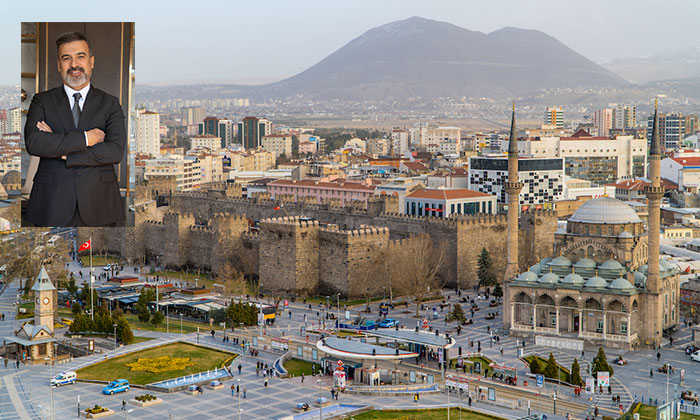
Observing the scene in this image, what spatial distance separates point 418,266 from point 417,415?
58.3 ft

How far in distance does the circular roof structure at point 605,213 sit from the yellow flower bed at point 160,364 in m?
19.0

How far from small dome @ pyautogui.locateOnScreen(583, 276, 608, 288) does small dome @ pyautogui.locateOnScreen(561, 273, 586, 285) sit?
1.17 feet

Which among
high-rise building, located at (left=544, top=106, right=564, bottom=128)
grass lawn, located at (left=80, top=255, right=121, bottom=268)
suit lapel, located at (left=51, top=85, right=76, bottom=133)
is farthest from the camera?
high-rise building, located at (left=544, top=106, right=564, bottom=128)

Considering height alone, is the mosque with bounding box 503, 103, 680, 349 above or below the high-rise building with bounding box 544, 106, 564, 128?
below

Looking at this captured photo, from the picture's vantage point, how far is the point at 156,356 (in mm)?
39562

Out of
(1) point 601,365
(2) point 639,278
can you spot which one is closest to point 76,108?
(1) point 601,365

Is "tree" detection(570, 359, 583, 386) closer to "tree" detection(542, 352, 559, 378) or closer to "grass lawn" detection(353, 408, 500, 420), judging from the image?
"tree" detection(542, 352, 559, 378)

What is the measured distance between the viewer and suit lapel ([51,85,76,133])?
88.9 ft

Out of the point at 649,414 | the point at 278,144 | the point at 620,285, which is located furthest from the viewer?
the point at 278,144

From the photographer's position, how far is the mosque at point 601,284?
41344 millimetres

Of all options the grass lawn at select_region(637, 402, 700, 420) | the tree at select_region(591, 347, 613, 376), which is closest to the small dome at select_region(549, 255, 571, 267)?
the tree at select_region(591, 347, 613, 376)

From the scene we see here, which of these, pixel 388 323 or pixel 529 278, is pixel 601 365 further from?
pixel 388 323

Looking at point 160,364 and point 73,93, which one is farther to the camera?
point 160,364

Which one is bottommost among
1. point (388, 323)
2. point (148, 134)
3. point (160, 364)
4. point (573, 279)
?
point (160, 364)
